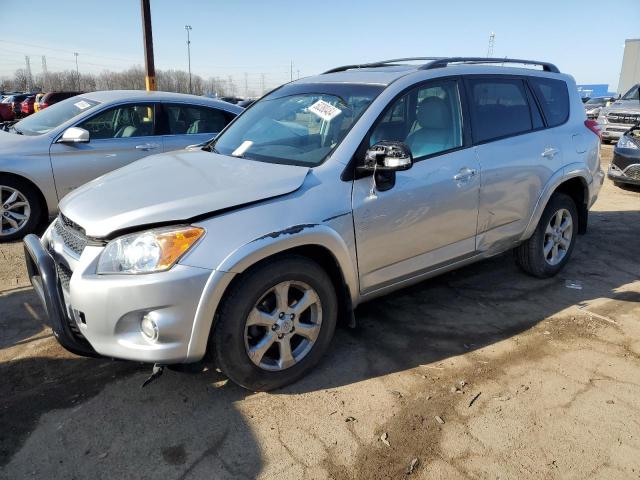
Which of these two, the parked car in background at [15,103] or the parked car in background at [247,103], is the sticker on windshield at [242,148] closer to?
the parked car in background at [247,103]

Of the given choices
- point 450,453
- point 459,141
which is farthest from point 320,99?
point 450,453

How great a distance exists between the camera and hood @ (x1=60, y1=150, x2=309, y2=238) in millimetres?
2492

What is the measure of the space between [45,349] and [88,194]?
115cm

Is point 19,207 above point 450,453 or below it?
above

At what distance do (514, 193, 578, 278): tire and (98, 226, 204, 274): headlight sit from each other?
3.20 m

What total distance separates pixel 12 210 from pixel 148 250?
3.97m

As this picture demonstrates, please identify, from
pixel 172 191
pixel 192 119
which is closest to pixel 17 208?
pixel 192 119

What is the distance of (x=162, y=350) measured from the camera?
2.45 metres

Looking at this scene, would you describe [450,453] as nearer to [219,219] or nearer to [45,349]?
[219,219]

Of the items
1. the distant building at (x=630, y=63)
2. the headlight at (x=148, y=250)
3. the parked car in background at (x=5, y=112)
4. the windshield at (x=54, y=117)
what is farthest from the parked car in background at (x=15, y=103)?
the distant building at (x=630, y=63)

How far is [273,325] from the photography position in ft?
9.07

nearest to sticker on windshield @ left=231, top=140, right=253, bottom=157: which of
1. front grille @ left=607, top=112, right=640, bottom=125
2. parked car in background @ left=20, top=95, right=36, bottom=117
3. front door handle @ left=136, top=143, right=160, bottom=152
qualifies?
front door handle @ left=136, top=143, right=160, bottom=152

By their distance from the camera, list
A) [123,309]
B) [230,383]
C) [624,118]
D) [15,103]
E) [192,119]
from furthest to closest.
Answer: [15,103]
[624,118]
[192,119]
[230,383]
[123,309]

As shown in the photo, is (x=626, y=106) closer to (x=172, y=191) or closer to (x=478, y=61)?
(x=478, y=61)
